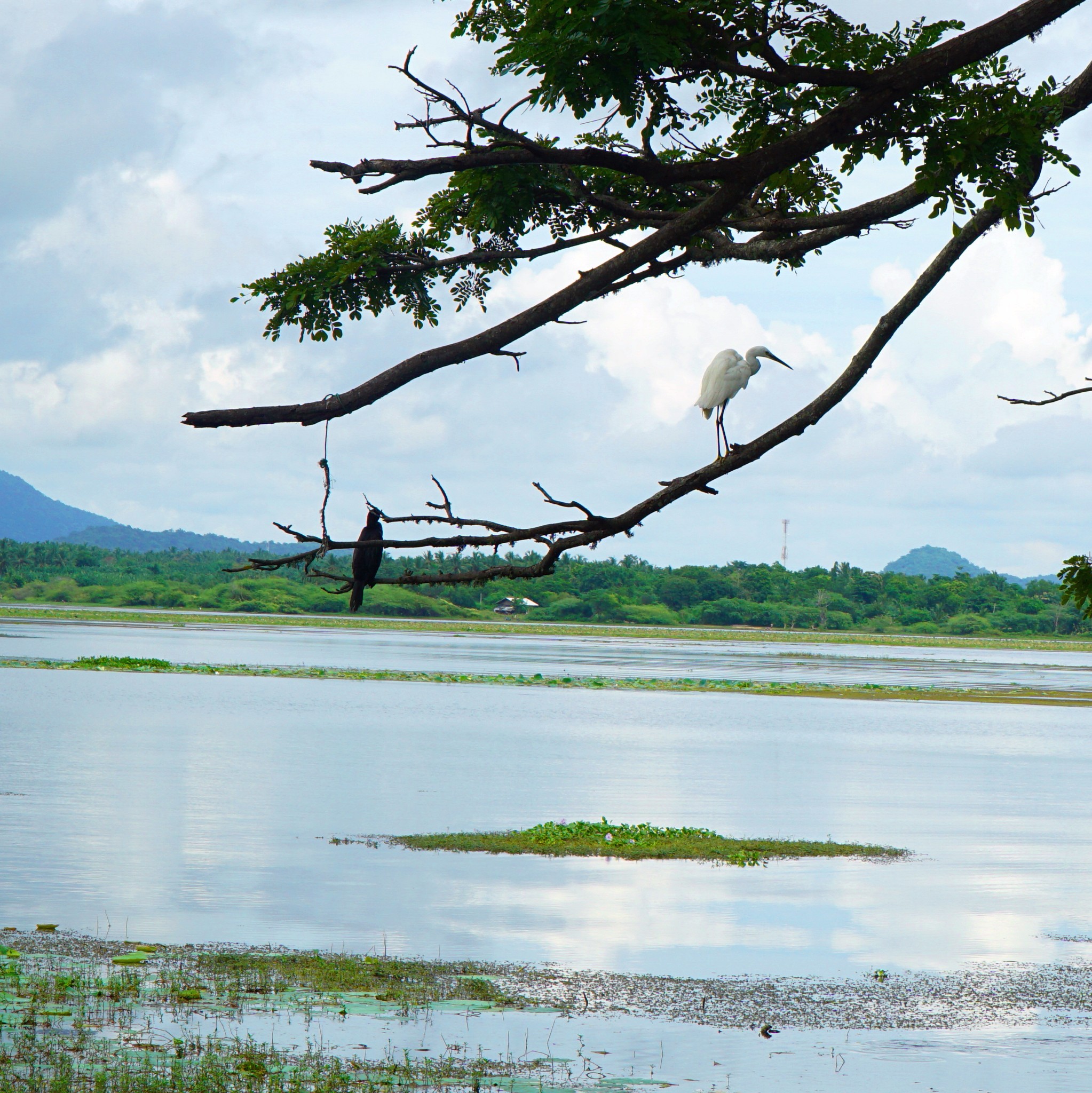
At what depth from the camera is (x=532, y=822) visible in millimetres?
16516

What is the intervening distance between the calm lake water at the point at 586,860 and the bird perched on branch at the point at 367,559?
4.33 metres

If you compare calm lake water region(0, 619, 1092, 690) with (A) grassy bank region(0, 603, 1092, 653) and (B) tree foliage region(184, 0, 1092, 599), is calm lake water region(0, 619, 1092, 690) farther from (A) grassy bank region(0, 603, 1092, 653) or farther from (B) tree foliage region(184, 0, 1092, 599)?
(B) tree foliage region(184, 0, 1092, 599)

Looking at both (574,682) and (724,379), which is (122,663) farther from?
(724,379)

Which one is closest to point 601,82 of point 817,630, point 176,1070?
point 176,1070

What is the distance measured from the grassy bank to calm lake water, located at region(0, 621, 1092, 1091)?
52.0 metres

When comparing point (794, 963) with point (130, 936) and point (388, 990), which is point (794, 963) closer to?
point (388, 990)

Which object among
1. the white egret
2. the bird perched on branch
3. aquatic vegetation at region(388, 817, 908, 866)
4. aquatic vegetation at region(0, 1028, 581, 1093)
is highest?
the white egret

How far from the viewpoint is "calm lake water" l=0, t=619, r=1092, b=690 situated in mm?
46875

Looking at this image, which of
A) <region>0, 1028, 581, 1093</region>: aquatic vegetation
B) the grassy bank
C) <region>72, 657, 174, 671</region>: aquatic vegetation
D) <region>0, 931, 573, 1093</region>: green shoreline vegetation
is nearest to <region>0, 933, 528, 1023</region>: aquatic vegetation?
<region>0, 931, 573, 1093</region>: green shoreline vegetation

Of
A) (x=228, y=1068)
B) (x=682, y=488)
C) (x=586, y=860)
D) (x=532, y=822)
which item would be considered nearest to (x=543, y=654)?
(x=532, y=822)

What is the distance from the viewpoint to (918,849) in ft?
50.5

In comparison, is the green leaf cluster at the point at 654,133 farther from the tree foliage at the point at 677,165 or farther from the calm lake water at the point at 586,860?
the calm lake water at the point at 586,860

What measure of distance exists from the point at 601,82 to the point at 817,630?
339 feet

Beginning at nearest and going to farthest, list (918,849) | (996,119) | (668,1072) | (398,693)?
(996,119), (668,1072), (918,849), (398,693)
